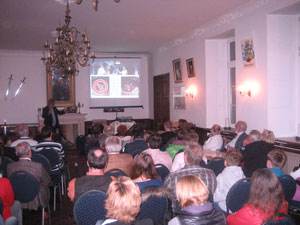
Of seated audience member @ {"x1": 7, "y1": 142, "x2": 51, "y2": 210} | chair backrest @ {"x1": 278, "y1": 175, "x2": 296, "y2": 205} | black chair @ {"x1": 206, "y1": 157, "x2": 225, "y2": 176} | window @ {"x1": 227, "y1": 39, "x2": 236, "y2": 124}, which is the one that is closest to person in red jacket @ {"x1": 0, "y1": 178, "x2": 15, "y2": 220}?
seated audience member @ {"x1": 7, "y1": 142, "x2": 51, "y2": 210}

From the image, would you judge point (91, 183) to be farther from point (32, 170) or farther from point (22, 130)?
point (22, 130)

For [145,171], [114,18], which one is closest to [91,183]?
[145,171]

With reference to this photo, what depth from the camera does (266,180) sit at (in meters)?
2.30

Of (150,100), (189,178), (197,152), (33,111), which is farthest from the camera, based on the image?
(150,100)

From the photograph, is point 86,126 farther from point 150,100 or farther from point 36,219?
point 36,219

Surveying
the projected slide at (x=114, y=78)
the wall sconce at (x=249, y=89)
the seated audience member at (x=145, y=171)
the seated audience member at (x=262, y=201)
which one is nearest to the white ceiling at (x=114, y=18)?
the wall sconce at (x=249, y=89)

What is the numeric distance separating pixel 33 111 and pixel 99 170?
10885mm

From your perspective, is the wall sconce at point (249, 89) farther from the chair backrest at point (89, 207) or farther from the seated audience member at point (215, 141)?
the chair backrest at point (89, 207)

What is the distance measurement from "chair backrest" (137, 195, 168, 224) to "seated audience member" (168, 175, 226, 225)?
1.89ft

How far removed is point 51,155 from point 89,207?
2.59 m

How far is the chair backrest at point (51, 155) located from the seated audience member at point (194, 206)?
3274 mm

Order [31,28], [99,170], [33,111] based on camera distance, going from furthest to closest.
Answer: [33,111], [31,28], [99,170]

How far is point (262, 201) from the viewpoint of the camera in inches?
89.3

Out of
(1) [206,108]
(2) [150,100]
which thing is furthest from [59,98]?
(1) [206,108]
